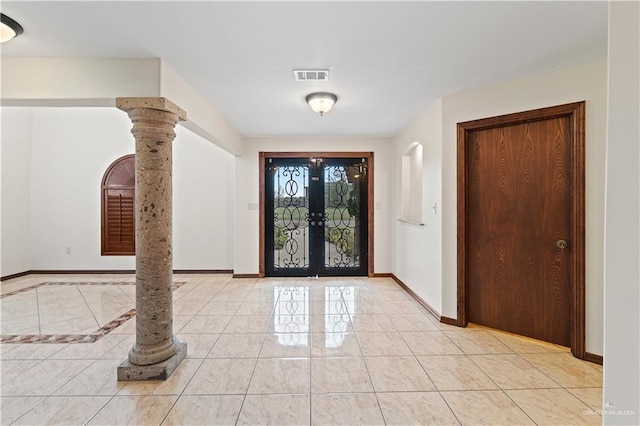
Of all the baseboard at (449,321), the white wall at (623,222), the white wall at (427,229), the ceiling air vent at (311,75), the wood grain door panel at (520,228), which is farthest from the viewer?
the white wall at (427,229)

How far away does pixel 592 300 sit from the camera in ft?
8.50

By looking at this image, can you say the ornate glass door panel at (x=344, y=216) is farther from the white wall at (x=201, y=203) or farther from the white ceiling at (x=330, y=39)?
the white ceiling at (x=330, y=39)

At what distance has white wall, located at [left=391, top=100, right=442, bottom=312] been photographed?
3582 mm

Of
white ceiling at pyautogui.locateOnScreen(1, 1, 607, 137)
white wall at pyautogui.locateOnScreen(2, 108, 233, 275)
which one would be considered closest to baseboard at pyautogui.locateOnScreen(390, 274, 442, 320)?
white ceiling at pyautogui.locateOnScreen(1, 1, 607, 137)

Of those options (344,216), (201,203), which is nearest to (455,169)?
(344,216)

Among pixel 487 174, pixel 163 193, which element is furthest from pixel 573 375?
pixel 163 193

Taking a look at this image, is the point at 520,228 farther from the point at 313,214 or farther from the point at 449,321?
the point at 313,214

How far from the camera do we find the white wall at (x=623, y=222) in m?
0.71

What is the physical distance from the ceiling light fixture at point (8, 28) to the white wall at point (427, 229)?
3703mm

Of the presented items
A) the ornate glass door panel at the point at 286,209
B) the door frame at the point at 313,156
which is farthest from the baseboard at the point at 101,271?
the ornate glass door panel at the point at 286,209

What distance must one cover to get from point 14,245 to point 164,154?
5.36 metres

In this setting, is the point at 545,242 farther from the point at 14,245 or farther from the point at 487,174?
the point at 14,245

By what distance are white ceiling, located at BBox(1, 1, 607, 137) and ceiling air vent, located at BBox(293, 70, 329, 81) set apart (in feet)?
0.22

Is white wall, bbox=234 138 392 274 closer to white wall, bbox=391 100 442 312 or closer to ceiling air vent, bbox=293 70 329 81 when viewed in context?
white wall, bbox=391 100 442 312
